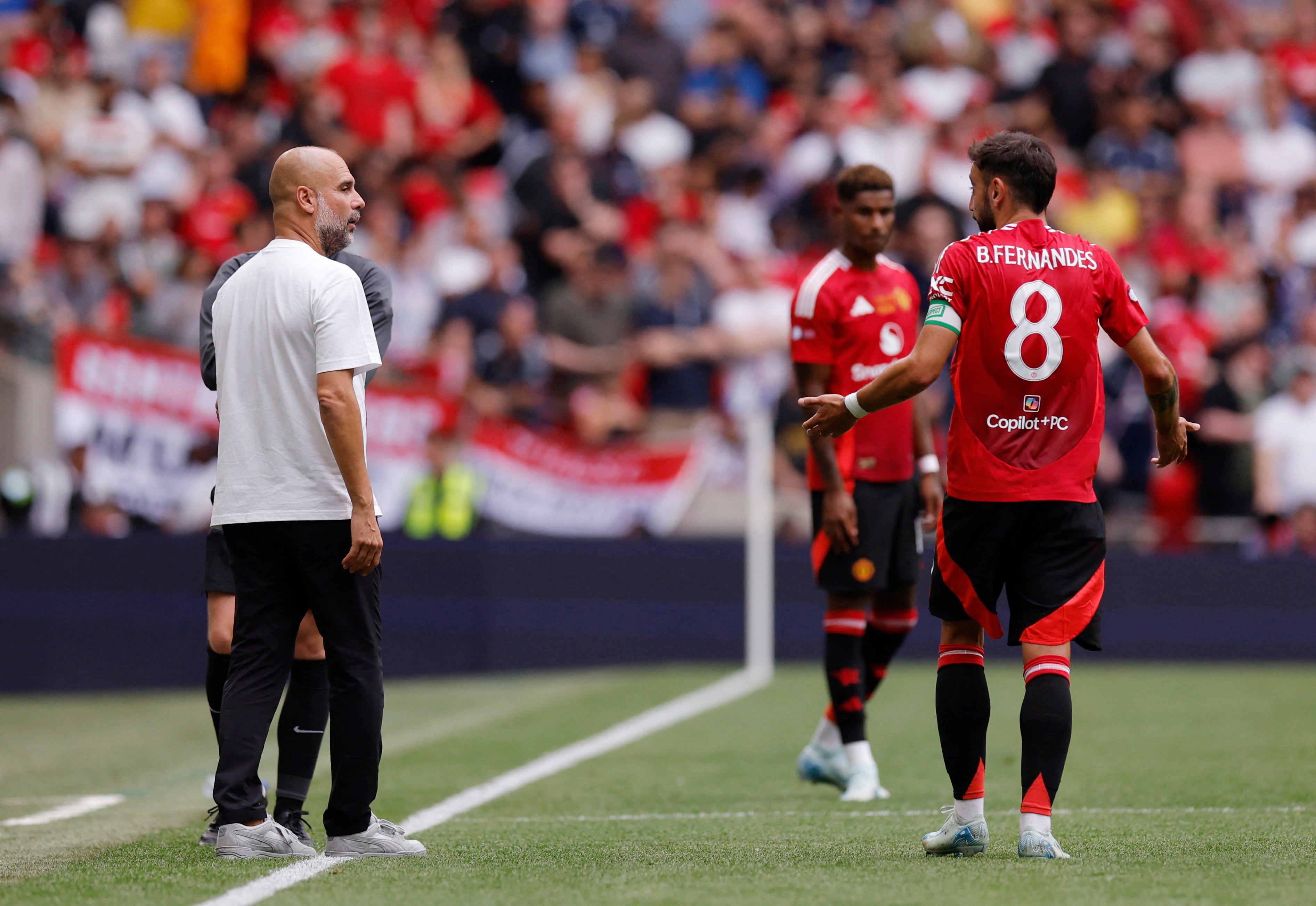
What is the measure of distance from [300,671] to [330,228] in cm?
151

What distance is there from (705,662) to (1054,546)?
8684 millimetres

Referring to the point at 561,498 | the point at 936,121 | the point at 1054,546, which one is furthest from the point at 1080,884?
the point at 936,121

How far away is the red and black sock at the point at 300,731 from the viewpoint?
5.93 metres

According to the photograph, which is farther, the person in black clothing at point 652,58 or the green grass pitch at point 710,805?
the person in black clothing at point 652,58

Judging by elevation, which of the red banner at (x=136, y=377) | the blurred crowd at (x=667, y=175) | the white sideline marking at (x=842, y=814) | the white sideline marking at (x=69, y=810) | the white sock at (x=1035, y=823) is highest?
the blurred crowd at (x=667, y=175)

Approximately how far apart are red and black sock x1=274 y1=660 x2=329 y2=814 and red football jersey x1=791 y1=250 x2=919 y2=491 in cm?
235

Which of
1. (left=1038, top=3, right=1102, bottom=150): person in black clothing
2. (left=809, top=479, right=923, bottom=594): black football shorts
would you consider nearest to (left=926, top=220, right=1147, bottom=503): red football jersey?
(left=809, top=479, right=923, bottom=594): black football shorts

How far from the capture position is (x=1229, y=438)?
1388 cm

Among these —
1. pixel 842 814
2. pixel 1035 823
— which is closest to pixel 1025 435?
pixel 1035 823

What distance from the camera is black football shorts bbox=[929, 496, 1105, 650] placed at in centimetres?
531

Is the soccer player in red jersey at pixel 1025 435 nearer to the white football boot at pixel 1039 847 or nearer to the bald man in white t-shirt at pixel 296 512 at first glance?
the white football boot at pixel 1039 847

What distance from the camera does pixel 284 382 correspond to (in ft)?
17.9

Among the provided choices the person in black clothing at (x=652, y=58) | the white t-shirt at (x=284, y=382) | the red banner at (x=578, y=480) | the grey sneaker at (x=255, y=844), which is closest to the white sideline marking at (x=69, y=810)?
the grey sneaker at (x=255, y=844)

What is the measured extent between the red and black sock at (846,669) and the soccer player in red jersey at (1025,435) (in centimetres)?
192
